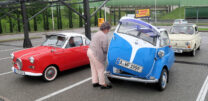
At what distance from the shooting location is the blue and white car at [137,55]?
463cm

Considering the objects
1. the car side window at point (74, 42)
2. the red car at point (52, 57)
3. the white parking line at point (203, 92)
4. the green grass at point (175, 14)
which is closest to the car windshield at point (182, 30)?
the white parking line at point (203, 92)

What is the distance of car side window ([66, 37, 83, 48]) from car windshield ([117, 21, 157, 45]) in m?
2.32

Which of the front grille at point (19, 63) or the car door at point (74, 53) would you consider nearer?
the front grille at point (19, 63)

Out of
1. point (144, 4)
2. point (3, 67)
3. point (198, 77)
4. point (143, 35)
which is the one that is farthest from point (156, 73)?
point (144, 4)

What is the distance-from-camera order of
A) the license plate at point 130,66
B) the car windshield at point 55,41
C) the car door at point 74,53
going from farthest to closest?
the car windshield at point 55,41 → the car door at point 74,53 → the license plate at point 130,66

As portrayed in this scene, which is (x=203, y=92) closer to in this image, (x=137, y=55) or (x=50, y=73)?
(x=137, y=55)

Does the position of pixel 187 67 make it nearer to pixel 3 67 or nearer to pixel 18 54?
pixel 18 54

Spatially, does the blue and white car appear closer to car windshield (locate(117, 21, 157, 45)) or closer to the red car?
car windshield (locate(117, 21, 157, 45))

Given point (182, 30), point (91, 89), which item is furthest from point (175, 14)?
point (91, 89)

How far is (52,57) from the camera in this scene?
19.6 ft

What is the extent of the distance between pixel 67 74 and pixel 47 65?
1124 mm

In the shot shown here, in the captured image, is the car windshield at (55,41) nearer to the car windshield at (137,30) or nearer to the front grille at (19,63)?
the front grille at (19,63)

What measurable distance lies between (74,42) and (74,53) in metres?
0.47

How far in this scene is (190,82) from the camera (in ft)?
18.4
